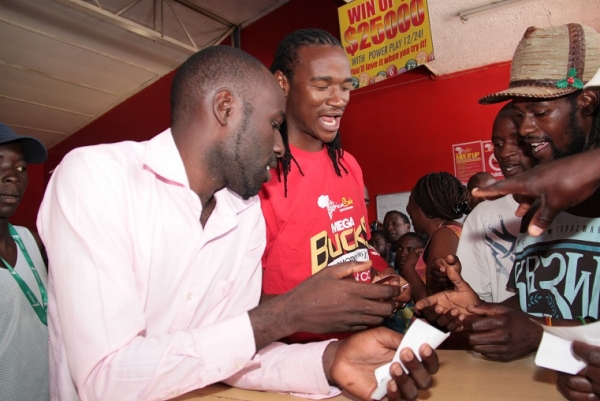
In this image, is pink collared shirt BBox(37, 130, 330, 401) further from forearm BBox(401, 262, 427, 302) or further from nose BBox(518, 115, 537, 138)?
forearm BBox(401, 262, 427, 302)

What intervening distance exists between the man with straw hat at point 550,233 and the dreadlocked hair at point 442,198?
4.61 ft

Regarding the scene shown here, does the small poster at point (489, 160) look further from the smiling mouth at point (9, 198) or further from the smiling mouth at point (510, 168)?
the smiling mouth at point (9, 198)

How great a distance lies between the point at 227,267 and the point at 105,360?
0.50 meters

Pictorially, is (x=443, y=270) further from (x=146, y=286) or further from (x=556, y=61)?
(x=146, y=286)

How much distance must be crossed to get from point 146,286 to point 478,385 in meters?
0.91

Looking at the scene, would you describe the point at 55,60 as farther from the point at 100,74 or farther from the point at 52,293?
the point at 52,293

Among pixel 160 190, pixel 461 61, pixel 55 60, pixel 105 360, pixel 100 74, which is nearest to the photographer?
pixel 105 360

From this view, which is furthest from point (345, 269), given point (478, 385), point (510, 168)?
point (510, 168)

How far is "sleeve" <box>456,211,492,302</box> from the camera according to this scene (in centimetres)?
232

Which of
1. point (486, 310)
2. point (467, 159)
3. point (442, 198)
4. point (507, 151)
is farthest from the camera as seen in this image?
point (467, 159)

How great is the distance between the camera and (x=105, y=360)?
3.65 ft

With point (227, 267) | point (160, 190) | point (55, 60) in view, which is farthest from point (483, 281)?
point (55, 60)

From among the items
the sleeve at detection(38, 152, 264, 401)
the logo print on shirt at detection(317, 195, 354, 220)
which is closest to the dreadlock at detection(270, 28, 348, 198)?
the logo print on shirt at detection(317, 195, 354, 220)

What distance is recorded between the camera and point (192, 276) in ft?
4.61
